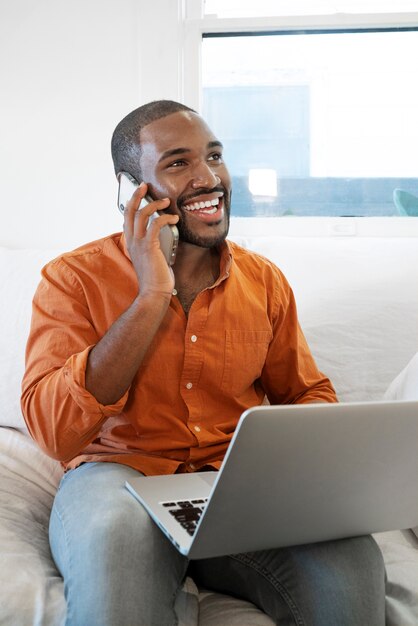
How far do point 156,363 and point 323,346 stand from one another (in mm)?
489

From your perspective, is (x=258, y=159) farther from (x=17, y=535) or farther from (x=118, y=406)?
(x=17, y=535)

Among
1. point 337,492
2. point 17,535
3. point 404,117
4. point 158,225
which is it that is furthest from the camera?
point 404,117

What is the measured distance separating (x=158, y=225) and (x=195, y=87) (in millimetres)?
1058

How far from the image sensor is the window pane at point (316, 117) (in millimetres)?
2270

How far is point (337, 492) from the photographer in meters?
0.95

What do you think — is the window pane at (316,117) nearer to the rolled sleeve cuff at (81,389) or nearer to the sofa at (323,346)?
the sofa at (323,346)

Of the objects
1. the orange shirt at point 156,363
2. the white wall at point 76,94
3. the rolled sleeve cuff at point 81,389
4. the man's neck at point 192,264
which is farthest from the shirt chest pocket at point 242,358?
the white wall at point 76,94

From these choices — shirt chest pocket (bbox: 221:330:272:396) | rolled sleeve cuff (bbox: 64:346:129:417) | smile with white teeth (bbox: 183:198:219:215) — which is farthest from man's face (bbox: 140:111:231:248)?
rolled sleeve cuff (bbox: 64:346:129:417)

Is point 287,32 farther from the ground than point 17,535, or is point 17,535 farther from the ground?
point 287,32

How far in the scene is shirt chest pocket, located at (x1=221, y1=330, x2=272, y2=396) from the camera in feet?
4.72

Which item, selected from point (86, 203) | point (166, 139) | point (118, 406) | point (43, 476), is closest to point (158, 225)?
point (166, 139)

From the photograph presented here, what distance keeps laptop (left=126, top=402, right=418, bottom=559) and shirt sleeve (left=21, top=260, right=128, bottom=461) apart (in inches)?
10.8

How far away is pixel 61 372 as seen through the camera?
127cm

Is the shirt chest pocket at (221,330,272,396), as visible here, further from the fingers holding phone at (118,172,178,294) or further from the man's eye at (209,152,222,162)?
the man's eye at (209,152,222,162)
